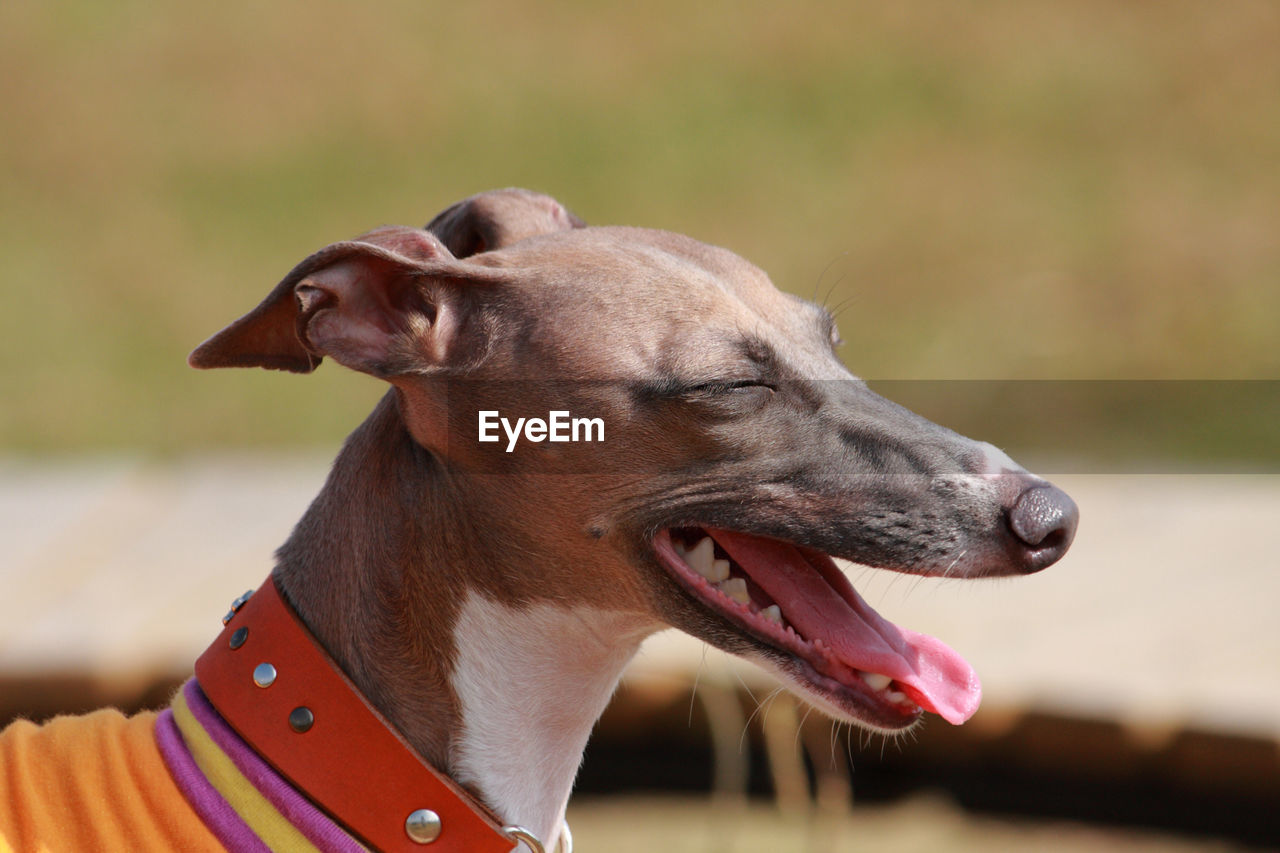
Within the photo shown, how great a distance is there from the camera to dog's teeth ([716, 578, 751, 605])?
10.0ft

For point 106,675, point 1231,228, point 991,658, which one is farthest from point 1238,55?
point 106,675

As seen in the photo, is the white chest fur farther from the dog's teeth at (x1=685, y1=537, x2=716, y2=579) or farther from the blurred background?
the blurred background

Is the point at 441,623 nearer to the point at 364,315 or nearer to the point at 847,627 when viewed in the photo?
the point at 364,315

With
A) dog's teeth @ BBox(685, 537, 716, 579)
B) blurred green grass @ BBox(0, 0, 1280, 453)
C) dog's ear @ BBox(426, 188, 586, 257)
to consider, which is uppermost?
blurred green grass @ BBox(0, 0, 1280, 453)

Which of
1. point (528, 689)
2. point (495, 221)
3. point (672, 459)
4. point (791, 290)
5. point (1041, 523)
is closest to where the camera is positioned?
point (1041, 523)

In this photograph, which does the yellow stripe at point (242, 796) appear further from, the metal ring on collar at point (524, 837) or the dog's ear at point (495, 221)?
the dog's ear at point (495, 221)

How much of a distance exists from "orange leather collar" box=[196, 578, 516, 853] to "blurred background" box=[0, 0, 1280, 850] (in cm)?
156

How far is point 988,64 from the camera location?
58.1ft

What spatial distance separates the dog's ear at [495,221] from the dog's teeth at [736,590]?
Result: 104cm

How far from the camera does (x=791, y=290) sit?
12570mm

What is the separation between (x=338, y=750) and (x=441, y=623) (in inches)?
12.6

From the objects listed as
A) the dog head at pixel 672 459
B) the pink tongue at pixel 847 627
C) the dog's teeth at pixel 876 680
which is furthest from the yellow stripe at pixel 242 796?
the dog's teeth at pixel 876 680

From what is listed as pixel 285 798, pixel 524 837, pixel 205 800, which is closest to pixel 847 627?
pixel 524 837

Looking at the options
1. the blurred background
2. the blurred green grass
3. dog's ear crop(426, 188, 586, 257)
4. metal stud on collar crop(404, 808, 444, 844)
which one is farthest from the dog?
the blurred green grass
